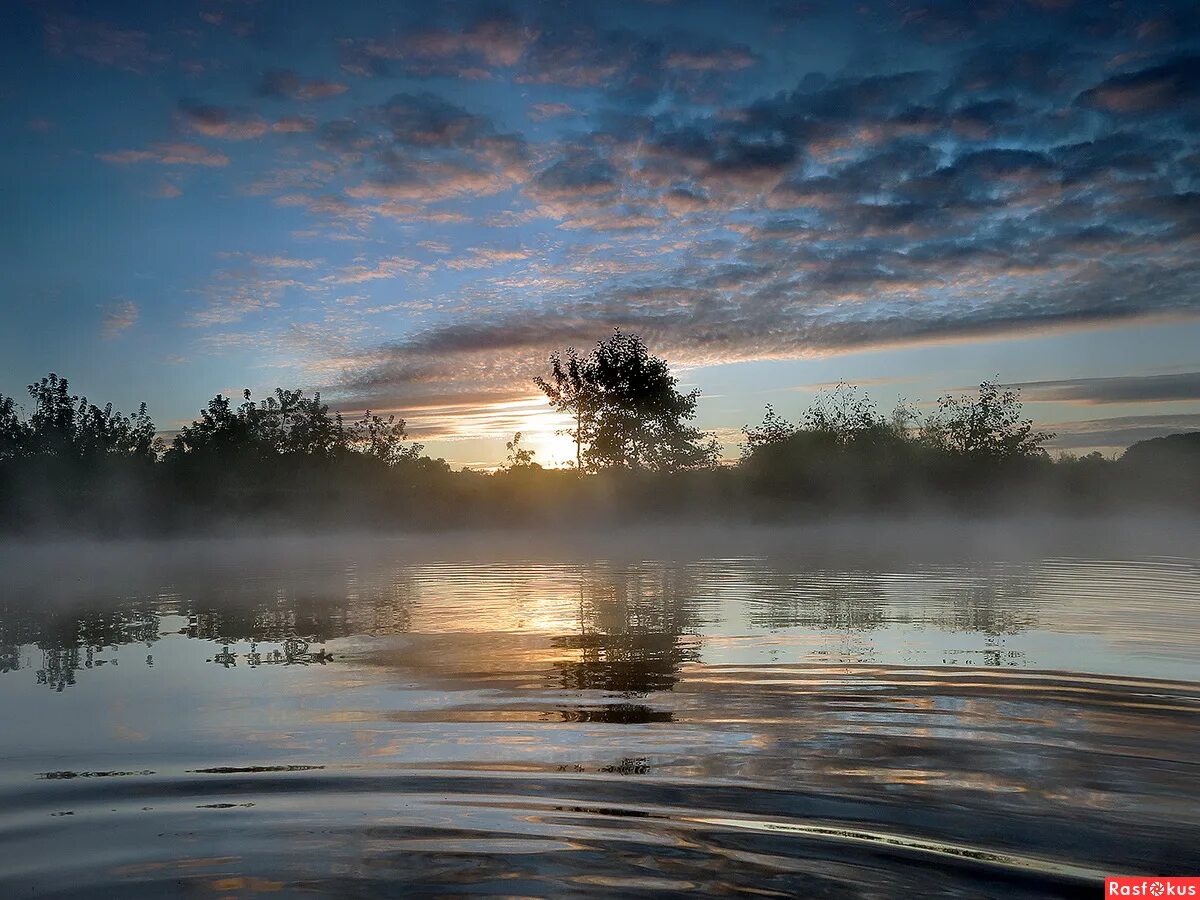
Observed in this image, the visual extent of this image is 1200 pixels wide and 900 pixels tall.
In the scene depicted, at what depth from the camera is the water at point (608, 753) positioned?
3297 millimetres

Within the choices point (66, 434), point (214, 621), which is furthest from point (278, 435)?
point (214, 621)

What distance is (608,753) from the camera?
4.79 metres

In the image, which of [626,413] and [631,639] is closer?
[631,639]

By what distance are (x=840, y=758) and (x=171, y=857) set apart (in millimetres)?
3102

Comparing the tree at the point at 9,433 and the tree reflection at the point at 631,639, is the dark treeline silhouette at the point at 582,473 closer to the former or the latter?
the tree at the point at 9,433

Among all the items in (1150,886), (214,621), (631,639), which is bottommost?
(1150,886)

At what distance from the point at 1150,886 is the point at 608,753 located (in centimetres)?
249

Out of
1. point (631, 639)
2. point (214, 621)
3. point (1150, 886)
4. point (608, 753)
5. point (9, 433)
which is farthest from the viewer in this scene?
point (9, 433)

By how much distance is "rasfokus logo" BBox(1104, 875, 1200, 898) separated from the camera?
121 inches

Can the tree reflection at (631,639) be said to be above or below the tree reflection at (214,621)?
below

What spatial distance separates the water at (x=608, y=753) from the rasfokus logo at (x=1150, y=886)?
58 millimetres

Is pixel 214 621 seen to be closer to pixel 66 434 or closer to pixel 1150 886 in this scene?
pixel 1150 886

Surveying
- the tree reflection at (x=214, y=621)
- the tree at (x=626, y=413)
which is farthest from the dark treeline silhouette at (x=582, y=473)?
the tree reflection at (x=214, y=621)

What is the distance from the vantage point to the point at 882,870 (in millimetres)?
3203
